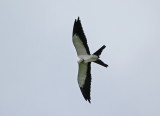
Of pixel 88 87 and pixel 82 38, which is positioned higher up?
pixel 82 38

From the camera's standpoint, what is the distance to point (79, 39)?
27047mm

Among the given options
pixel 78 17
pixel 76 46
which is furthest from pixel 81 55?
pixel 78 17

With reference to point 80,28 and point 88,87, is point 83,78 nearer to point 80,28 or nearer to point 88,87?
point 88,87

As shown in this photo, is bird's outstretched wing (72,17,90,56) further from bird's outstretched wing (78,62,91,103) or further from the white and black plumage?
bird's outstretched wing (78,62,91,103)

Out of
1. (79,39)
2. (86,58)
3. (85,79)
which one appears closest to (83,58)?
(86,58)

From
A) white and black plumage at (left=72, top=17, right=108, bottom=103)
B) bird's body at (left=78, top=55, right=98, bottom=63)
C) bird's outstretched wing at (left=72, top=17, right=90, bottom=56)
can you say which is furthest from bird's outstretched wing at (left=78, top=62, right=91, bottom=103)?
bird's outstretched wing at (left=72, top=17, right=90, bottom=56)

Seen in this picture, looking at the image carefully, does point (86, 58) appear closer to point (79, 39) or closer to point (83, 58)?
point (83, 58)

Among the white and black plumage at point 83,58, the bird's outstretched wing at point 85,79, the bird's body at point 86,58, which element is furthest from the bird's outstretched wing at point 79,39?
the bird's outstretched wing at point 85,79

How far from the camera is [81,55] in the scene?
90.3ft

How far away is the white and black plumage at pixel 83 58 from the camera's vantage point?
26.7 m

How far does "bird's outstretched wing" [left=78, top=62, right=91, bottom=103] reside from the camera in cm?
2766

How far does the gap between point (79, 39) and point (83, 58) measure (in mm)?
1168

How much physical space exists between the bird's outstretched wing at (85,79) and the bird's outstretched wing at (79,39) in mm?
918

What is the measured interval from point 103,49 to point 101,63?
2.83ft
